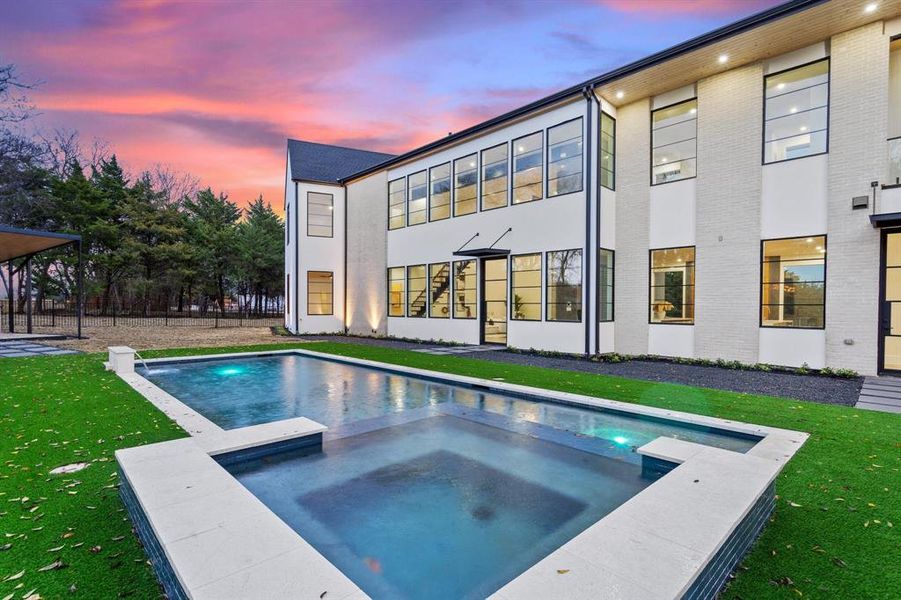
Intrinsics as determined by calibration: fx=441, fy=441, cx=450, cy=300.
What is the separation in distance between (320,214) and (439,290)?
712 centimetres

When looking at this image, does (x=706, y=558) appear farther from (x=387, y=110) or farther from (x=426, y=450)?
(x=387, y=110)

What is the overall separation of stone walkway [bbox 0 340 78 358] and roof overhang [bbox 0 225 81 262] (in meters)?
3.10

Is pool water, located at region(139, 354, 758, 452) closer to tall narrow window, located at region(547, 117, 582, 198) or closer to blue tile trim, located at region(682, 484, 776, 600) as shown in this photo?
blue tile trim, located at region(682, 484, 776, 600)

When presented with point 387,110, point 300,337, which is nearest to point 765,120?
point 300,337

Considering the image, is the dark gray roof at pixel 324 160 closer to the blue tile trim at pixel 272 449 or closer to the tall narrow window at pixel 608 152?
the tall narrow window at pixel 608 152

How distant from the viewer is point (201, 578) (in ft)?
5.83

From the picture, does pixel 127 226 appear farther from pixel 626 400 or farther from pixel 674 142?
pixel 626 400

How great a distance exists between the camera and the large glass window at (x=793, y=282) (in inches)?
320

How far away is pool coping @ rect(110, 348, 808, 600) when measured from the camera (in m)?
1.76

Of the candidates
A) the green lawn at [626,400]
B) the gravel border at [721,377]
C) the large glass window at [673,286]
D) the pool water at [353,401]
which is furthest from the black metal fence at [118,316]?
A: the large glass window at [673,286]

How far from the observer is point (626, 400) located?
588 cm

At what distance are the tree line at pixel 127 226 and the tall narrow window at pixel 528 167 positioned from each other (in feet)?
75.4

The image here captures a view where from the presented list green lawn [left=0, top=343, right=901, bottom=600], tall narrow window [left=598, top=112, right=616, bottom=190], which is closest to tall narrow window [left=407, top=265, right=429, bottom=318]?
tall narrow window [left=598, top=112, right=616, bottom=190]

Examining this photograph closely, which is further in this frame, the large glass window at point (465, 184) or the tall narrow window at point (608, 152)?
the large glass window at point (465, 184)
